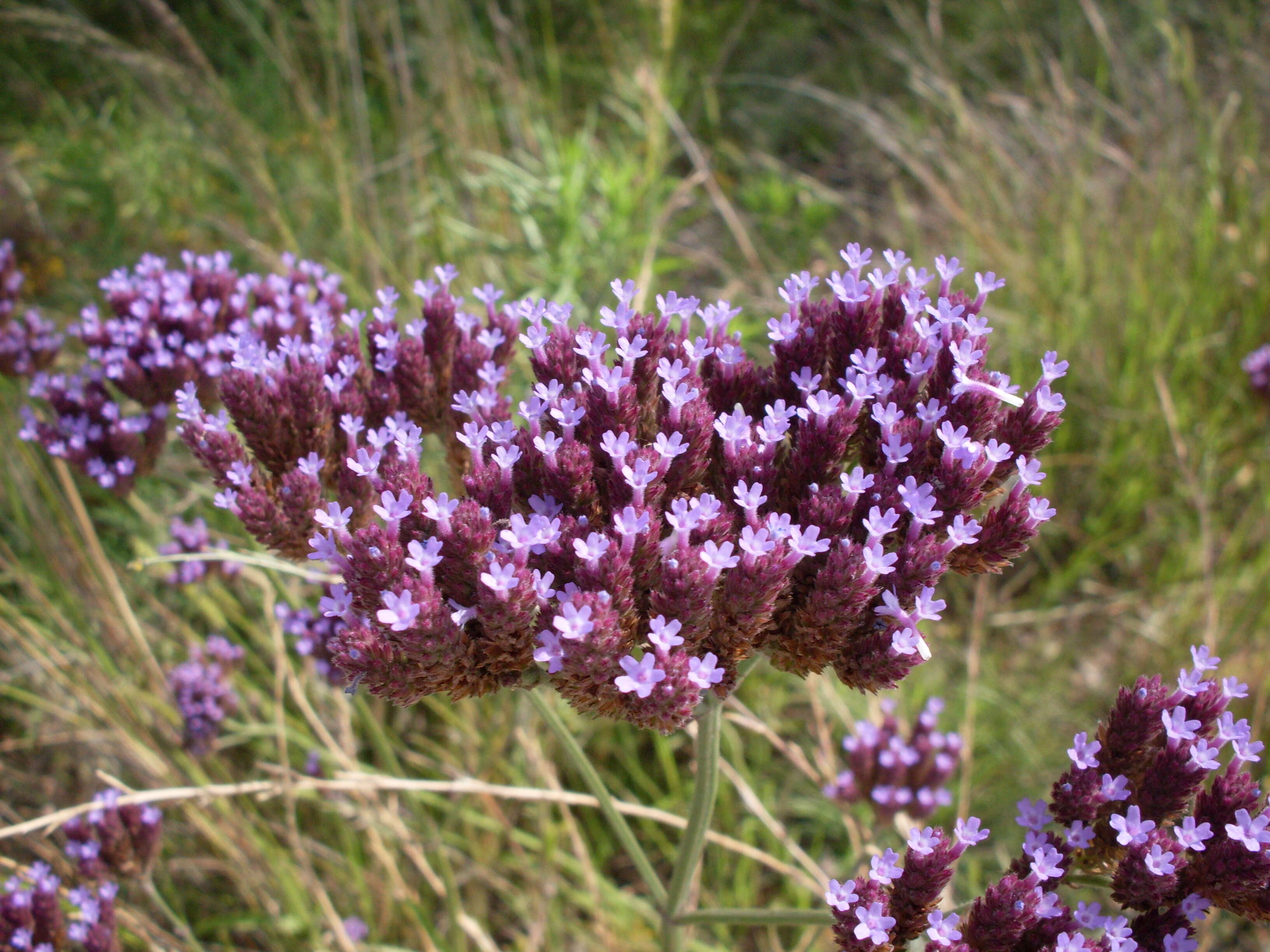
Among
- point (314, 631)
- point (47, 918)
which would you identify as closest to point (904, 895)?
point (314, 631)

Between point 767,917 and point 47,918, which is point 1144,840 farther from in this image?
point 47,918

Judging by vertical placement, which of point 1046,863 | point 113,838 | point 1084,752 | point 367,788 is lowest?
point 113,838

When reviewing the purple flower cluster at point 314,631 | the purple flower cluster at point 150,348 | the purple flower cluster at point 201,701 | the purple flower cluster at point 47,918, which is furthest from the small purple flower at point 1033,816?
the purple flower cluster at point 201,701

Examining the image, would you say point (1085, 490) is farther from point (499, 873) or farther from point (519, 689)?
point (519, 689)

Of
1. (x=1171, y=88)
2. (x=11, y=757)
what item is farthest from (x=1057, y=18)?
(x=11, y=757)

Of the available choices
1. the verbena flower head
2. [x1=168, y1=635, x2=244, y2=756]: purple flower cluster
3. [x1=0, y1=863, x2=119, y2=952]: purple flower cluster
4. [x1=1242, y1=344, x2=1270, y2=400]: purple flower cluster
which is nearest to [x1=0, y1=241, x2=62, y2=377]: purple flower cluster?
[x1=168, y1=635, x2=244, y2=756]: purple flower cluster

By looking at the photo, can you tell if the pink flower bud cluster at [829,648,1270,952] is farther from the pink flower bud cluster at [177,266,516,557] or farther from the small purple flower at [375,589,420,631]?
the pink flower bud cluster at [177,266,516,557]
